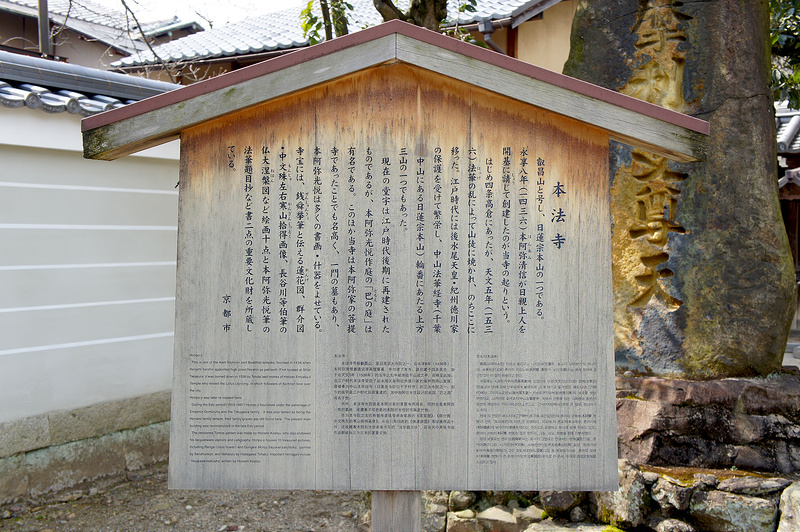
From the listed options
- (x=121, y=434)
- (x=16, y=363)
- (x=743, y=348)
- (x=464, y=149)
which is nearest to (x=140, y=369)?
(x=121, y=434)

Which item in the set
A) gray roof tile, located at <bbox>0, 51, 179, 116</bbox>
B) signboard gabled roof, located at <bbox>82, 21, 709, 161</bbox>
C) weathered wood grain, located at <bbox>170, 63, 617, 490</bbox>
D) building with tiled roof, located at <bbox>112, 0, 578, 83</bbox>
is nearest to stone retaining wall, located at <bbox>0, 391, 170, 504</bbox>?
gray roof tile, located at <bbox>0, 51, 179, 116</bbox>

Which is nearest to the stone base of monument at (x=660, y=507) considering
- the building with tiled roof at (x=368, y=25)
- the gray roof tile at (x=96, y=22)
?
the building with tiled roof at (x=368, y=25)

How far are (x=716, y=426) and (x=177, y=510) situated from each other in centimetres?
401

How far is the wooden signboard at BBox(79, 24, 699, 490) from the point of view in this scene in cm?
278

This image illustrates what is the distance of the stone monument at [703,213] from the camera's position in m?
4.48

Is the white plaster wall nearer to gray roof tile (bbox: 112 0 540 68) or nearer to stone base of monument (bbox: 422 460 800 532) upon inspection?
stone base of monument (bbox: 422 460 800 532)

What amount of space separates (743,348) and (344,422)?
307 centimetres

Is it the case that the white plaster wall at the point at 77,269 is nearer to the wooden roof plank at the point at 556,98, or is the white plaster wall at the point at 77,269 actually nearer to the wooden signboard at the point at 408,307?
the wooden signboard at the point at 408,307

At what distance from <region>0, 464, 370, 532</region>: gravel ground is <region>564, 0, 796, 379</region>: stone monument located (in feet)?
8.23

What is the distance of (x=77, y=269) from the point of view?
550 centimetres

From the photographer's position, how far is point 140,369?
5949mm

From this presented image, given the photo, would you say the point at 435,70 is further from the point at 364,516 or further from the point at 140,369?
the point at 140,369

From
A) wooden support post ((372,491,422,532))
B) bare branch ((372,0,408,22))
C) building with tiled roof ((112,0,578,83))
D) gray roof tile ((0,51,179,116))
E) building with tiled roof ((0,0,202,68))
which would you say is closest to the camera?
wooden support post ((372,491,422,532))

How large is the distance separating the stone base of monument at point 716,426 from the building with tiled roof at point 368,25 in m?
5.59
